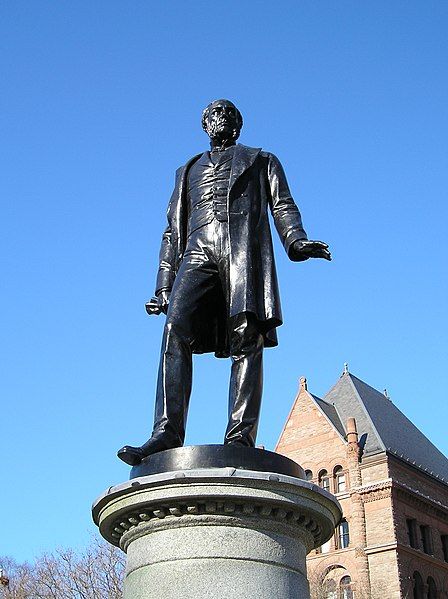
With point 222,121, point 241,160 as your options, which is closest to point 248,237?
point 241,160

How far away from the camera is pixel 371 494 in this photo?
39875 millimetres

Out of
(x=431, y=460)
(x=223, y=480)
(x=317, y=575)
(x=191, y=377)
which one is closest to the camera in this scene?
(x=223, y=480)

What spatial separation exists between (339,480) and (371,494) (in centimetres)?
237

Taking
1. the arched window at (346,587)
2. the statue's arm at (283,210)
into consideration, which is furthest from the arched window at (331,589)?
the statue's arm at (283,210)

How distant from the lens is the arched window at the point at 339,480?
136 feet

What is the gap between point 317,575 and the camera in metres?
36.6

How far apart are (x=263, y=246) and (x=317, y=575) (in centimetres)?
3407

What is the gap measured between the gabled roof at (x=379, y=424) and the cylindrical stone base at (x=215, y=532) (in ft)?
124

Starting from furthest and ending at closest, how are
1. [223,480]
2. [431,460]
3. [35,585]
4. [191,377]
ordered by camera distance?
[431,460]
[35,585]
[191,377]
[223,480]

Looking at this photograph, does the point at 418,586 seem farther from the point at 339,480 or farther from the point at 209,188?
the point at 209,188

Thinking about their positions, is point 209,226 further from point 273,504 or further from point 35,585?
point 35,585

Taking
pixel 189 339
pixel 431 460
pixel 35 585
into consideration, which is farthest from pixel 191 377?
pixel 431 460

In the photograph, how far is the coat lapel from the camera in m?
5.52

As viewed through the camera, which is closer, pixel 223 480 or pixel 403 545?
pixel 223 480
